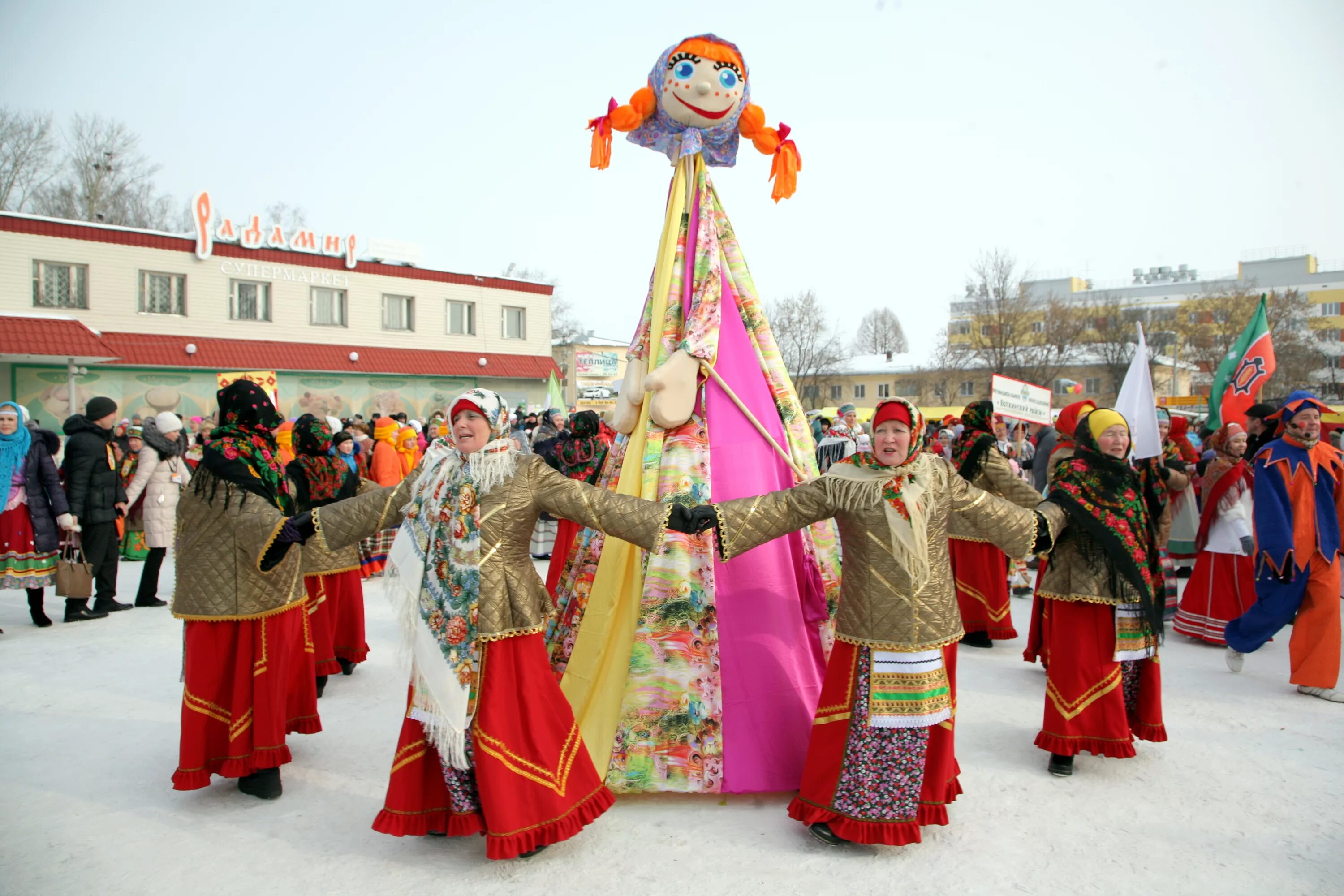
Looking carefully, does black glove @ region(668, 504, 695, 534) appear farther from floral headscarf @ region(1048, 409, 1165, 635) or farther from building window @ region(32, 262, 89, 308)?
building window @ region(32, 262, 89, 308)

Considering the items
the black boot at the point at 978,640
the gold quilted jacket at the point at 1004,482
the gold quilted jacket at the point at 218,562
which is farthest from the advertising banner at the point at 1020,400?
the gold quilted jacket at the point at 218,562

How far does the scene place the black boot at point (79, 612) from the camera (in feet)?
23.8

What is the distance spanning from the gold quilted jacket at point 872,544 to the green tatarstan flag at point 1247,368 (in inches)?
228

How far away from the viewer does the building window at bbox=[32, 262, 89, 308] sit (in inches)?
775

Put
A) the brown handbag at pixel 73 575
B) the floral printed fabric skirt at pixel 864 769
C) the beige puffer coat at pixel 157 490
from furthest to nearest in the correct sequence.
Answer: the beige puffer coat at pixel 157 490 → the brown handbag at pixel 73 575 → the floral printed fabric skirt at pixel 864 769

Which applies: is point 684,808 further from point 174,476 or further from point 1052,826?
point 174,476

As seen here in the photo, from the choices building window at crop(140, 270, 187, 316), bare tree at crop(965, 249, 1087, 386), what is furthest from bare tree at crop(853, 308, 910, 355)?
building window at crop(140, 270, 187, 316)

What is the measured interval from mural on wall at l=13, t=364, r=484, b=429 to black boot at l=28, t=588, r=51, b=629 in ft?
36.6

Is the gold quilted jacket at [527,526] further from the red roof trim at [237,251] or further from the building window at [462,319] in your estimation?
the building window at [462,319]

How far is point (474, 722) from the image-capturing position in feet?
10.3

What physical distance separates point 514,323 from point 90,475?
2143 cm

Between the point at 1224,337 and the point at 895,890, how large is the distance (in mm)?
38314

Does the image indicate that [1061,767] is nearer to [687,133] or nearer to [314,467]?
[687,133]

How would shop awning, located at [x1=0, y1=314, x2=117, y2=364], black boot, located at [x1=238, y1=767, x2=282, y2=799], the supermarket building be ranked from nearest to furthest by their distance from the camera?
black boot, located at [x1=238, y1=767, x2=282, y2=799] < shop awning, located at [x1=0, y1=314, x2=117, y2=364] < the supermarket building
